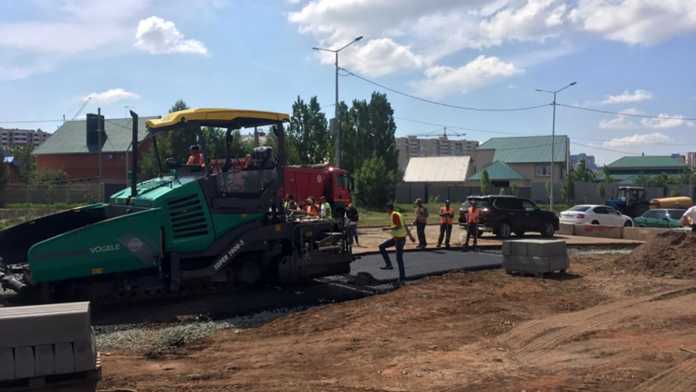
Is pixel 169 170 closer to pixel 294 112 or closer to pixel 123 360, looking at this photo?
pixel 123 360

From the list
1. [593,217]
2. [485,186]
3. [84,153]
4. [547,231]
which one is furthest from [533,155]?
[547,231]

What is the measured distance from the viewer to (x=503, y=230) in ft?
76.7

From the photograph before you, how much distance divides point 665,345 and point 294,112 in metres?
51.5

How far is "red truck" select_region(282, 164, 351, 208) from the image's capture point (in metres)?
26.1

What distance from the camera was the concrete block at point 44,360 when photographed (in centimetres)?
509

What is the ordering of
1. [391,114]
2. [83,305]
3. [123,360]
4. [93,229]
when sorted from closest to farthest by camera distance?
[83,305] < [123,360] < [93,229] < [391,114]

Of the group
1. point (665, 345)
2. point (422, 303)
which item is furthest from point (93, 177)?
point (665, 345)

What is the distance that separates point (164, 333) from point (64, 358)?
10.4ft

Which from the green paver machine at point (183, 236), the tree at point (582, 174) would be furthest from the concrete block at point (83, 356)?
the tree at point (582, 174)

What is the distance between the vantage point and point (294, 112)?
188ft

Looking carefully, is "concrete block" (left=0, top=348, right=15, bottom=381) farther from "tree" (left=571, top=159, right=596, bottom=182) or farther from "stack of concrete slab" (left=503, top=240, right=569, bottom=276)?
"tree" (left=571, top=159, right=596, bottom=182)

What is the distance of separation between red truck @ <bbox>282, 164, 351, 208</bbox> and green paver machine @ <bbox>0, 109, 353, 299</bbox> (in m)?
14.6

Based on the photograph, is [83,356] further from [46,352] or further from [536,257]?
[536,257]

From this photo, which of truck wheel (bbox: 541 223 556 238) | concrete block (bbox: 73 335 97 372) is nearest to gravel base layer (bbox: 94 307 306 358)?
concrete block (bbox: 73 335 97 372)
